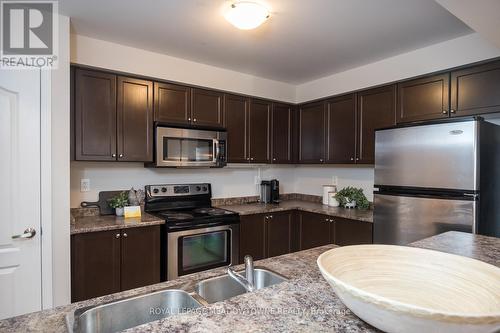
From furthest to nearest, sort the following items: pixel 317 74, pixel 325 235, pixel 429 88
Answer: pixel 317 74 < pixel 325 235 < pixel 429 88

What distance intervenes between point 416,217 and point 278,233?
151 cm

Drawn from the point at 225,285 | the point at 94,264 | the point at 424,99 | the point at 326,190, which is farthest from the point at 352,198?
the point at 94,264

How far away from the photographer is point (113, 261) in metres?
2.30

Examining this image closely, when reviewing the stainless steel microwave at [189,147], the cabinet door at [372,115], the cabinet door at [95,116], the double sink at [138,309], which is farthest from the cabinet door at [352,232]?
the cabinet door at [95,116]

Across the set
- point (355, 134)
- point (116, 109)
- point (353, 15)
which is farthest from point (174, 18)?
point (355, 134)

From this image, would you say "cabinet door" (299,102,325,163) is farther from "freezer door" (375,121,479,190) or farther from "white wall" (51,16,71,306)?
"white wall" (51,16,71,306)

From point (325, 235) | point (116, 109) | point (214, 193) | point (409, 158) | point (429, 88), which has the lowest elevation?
point (325, 235)

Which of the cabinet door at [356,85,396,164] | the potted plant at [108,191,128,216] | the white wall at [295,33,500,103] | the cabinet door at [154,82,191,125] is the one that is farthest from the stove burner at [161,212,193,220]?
the white wall at [295,33,500,103]

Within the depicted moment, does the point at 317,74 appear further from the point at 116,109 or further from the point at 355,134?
the point at 116,109

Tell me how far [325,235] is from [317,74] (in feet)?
6.23

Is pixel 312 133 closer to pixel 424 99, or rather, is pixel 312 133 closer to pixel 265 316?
pixel 424 99

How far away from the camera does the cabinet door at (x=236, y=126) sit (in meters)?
3.25

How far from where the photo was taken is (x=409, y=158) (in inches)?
91.8

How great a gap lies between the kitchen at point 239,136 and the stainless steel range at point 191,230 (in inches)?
0.6
